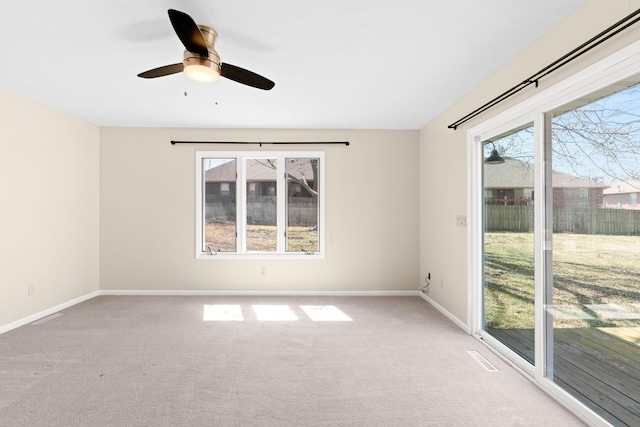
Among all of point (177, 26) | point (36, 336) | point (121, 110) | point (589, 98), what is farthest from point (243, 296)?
point (589, 98)

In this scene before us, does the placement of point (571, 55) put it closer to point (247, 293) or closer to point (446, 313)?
point (446, 313)

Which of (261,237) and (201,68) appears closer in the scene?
(201,68)

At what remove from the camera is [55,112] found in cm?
406

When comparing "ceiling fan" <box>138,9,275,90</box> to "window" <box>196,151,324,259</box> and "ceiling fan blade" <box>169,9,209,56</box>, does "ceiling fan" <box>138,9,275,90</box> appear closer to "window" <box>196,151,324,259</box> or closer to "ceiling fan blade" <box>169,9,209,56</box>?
"ceiling fan blade" <box>169,9,209,56</box>

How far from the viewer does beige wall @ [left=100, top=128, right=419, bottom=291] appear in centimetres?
486

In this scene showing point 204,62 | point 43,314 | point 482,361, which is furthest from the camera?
point 43,314

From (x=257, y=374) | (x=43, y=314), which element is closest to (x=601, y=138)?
(x=257, y=374)

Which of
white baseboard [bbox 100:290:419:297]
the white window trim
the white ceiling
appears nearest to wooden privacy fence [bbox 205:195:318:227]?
white baseboard [bbox 100:290:419:297]

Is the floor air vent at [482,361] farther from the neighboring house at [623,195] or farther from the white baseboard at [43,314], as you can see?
the white baseboard at [43,314]

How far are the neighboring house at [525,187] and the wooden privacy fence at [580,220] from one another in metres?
0.05

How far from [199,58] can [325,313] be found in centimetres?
307

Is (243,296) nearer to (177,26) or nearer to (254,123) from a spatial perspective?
(254,123)

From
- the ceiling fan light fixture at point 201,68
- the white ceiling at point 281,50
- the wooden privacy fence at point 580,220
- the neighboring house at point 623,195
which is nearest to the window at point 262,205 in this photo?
the white ceiling at point 281,50

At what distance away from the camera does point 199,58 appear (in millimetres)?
2086
